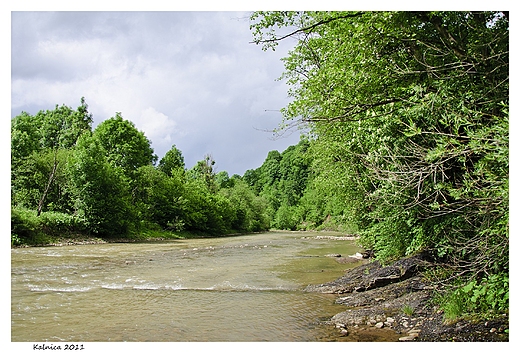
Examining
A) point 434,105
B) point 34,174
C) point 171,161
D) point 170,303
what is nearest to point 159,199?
point 34,174

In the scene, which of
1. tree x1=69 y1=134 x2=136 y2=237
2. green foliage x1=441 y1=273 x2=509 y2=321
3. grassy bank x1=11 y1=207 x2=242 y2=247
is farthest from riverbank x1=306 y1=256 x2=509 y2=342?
tree x1=69 y1=134 x2=136 y2=237

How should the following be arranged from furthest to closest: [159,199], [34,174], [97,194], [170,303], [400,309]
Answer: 1. [159,199]
2. [34,174]
3. [97,194]
4. [170,303]
5. [400,309]

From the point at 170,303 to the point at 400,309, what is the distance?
5681 millimetres

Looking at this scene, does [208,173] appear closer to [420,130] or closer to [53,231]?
[53,231]

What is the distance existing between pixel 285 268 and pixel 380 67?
1126cm

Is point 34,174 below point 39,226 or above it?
above

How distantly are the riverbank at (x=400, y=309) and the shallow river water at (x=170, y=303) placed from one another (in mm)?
534

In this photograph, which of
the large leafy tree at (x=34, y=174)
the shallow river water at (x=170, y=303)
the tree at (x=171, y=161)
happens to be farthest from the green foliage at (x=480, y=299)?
the tree at (x=171, y=161)

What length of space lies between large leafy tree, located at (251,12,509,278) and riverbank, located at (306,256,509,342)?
97 cm

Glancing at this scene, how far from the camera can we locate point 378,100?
25.2 feet

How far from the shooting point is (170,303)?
10125 mm

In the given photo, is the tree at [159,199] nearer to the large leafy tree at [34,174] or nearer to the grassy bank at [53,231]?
the grassy bank at [53,231]

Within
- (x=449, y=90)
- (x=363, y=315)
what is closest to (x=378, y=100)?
(x=449, y=90)

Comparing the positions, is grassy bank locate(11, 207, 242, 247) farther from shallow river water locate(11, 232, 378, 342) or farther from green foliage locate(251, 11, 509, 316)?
green foliage locate(251, 11, 509, 316)
